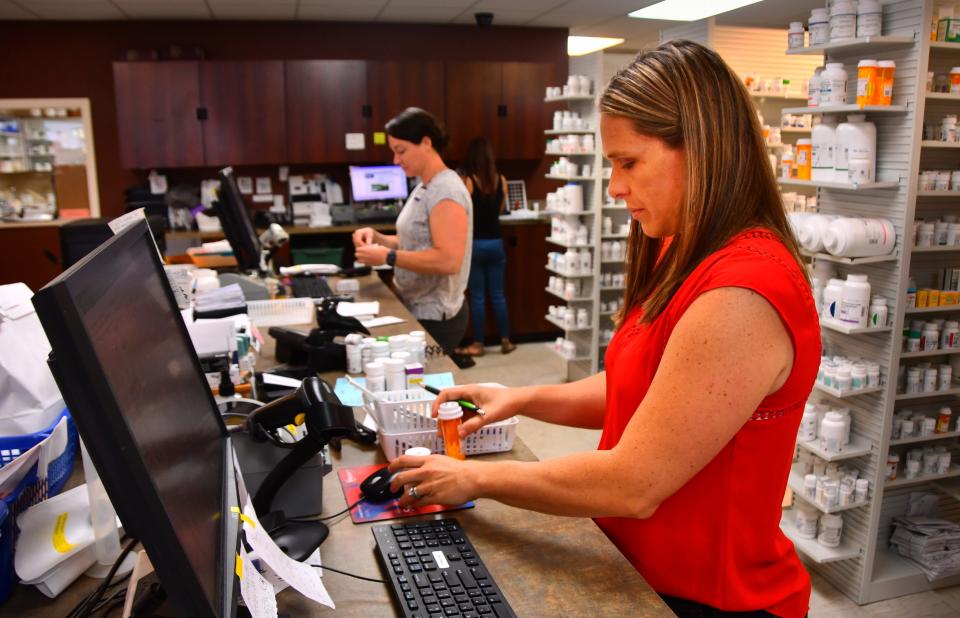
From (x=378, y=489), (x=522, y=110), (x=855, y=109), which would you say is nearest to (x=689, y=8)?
(x=522, y=110)

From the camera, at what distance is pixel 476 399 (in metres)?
1.64

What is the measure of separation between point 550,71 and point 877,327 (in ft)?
16.2

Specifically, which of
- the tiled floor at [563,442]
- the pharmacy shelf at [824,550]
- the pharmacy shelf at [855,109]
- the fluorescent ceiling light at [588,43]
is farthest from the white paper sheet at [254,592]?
the fluorescent ceiling light at [588,43]

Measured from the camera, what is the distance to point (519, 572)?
1217 mm

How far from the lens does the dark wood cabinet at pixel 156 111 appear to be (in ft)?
21.0

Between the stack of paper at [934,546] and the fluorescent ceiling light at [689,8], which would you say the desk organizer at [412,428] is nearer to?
the stack of paper at [934,546]

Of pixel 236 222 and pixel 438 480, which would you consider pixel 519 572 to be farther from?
pixel 236 222

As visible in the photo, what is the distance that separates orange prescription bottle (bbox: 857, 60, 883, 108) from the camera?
270cm

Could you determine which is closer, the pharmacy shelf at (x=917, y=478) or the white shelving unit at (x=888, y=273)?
the white shelving unit at (x=888, y=273)

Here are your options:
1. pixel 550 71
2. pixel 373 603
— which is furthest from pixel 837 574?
pixel 550 71

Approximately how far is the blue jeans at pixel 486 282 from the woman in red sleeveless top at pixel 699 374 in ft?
16.5

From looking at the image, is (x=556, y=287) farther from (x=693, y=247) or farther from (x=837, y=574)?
(x=693, y=247)

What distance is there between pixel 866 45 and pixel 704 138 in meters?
2.12

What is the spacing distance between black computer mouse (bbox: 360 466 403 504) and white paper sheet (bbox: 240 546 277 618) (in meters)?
0.50
